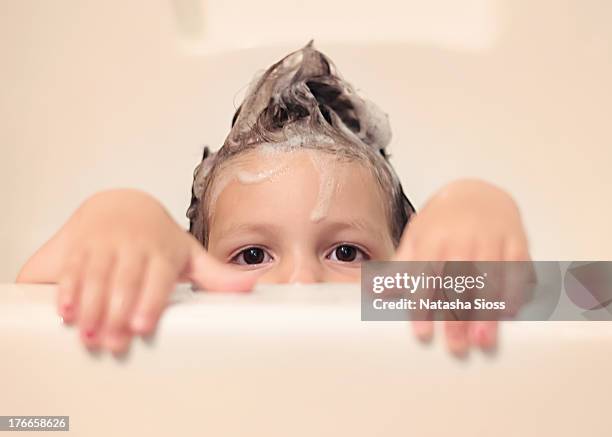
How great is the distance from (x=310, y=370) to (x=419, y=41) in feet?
2.88

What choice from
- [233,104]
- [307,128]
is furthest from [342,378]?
[233,104]

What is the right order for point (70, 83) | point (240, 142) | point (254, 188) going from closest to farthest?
point (254, 188)
point (240, 142)
point (70, 83)

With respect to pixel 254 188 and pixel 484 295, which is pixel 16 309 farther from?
pixel 254 188

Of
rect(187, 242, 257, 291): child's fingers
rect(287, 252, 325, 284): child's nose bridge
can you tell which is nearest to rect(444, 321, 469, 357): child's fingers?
rect(187, 242, 257, 291): child's fingers

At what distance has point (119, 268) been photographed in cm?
42

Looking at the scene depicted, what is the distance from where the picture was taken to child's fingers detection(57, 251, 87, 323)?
1.26 feet

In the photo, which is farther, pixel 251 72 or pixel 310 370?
pixel 251 72

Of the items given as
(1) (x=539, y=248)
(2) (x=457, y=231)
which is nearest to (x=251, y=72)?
(1) (x=539, y=248)

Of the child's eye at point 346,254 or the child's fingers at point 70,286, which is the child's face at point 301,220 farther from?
the child's fingers at point 70,286

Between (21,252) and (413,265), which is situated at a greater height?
(21,252)

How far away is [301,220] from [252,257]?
0.07 meters

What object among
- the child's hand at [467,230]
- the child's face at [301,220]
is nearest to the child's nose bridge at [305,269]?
the child's face at [301,220]

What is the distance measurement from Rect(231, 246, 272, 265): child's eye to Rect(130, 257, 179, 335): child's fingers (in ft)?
1.19

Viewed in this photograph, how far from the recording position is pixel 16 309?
0.38m
